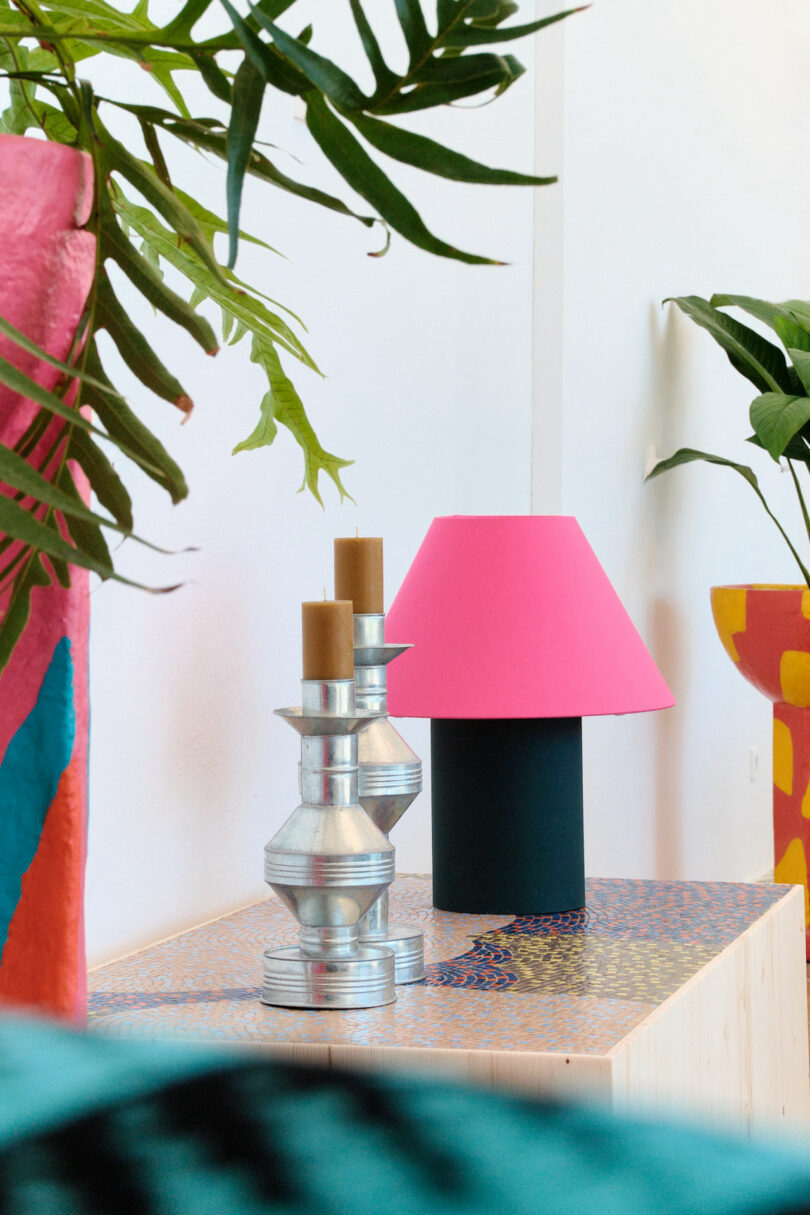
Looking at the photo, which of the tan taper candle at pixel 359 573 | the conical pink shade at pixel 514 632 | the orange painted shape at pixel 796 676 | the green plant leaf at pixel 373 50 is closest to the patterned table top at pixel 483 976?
the conical pink shade at pixel 514 632

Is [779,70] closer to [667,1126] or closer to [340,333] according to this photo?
[340,333]

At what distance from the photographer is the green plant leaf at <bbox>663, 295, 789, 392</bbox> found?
3.21m

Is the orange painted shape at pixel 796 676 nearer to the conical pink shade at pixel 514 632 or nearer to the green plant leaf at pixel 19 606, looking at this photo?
the conical pink shade at pixel 514 632

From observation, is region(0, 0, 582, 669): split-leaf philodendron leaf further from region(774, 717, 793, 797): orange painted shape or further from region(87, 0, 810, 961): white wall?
region(774, 717, 793, 797): orange painted shape

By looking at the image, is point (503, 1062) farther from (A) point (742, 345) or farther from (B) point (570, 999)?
(A) point (742, 345)

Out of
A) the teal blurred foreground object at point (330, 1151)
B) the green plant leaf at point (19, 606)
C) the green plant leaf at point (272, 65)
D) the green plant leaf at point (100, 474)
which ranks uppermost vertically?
the green plant leaf at point (272, 65)

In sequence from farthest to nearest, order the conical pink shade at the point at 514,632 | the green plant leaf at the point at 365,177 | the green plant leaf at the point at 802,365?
the green plant leaf at the point at 802,365 → the conical pink shade at the point at 514,632 → the green plant leaf at the point at 365,177

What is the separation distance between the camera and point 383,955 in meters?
1.20

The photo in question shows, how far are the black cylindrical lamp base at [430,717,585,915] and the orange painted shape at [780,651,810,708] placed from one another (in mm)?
1727

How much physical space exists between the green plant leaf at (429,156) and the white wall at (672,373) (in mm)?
2017

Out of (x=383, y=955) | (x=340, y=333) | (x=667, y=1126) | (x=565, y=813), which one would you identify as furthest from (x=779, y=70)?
(x=667, y=1126)

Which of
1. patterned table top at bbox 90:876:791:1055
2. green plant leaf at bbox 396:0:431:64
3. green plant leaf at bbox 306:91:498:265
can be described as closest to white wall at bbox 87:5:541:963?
patterned table top at bbox 90:876:791:1055

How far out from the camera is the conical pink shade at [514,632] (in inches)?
59.0

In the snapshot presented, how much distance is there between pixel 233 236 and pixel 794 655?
2.78 metres
